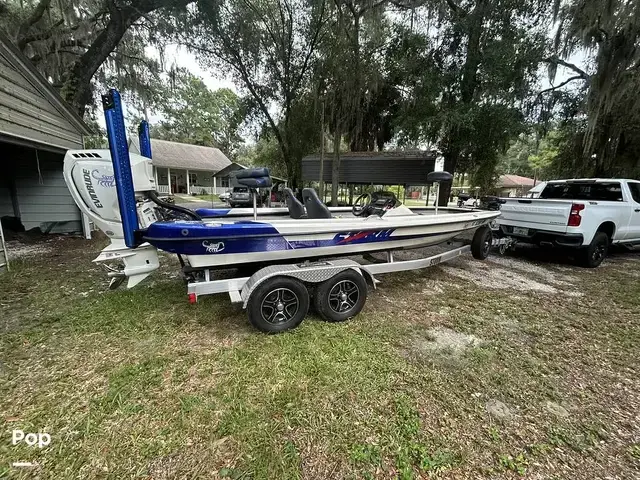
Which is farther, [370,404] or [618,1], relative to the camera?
[618,1]

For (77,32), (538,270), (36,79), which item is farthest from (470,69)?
(77,32)

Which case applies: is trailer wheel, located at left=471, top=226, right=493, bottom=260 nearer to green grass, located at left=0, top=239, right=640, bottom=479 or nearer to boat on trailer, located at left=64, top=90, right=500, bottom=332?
green grass, located at left=0, top=239, right=640, bottom=479

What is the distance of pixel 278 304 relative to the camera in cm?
274

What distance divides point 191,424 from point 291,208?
260cm

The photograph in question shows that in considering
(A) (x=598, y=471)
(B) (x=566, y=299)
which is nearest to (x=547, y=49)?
(B) (x=566, y=299)

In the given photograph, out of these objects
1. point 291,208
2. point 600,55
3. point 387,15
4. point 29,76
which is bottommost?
point 291,208

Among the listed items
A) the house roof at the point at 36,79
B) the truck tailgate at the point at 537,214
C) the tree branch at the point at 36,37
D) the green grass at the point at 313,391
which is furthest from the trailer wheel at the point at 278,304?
the tree branch at the point at 36,37

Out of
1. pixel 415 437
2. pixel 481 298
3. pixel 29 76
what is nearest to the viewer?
pixel 415 437

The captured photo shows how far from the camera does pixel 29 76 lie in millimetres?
5410

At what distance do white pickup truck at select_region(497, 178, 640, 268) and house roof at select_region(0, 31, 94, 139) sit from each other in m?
9.45

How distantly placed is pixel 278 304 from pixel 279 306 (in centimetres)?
2

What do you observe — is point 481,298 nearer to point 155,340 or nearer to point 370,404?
point 370,404

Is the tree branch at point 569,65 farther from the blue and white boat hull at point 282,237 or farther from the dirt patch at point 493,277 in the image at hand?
the blue and white boat hull at point 282,237

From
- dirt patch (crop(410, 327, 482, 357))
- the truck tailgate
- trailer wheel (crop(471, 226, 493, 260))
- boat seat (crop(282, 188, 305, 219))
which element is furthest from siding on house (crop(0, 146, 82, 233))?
the truck tailgate
